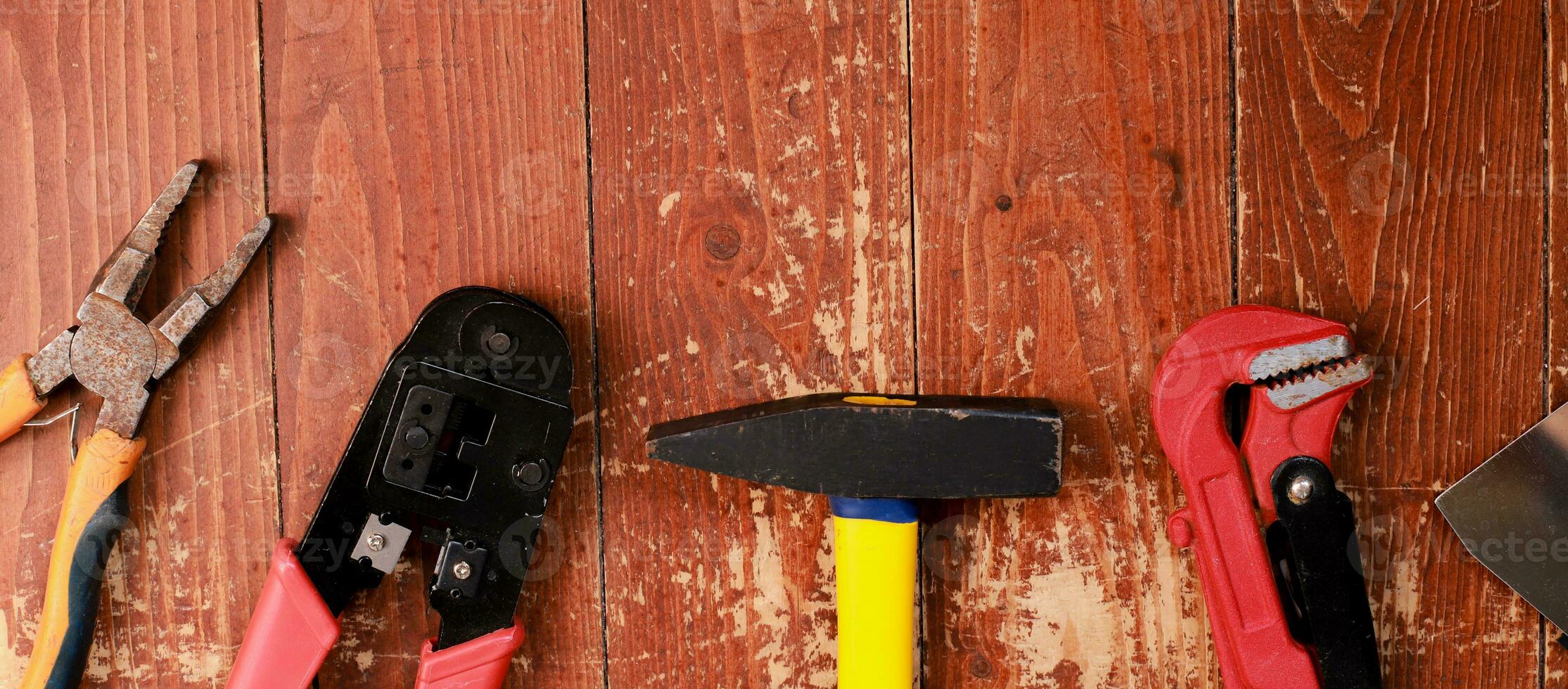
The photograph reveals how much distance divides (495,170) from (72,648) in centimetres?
57

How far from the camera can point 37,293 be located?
838 mm

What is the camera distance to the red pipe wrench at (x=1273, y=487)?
0.74 meters

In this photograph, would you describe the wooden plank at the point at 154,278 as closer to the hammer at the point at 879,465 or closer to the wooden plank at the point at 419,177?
the wooden plank at the point at 419,177

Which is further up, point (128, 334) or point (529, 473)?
point (128, 334)

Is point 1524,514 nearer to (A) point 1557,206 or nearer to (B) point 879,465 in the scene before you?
(A) point 1557,206

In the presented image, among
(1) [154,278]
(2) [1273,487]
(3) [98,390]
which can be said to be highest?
(1) [154,278]

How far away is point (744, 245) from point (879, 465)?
0.81ft

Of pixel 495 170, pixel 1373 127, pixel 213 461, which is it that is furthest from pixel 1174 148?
pixel 213 461

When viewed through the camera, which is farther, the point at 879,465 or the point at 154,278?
the point at 154,278

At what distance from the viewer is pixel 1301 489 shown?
0.74 meters

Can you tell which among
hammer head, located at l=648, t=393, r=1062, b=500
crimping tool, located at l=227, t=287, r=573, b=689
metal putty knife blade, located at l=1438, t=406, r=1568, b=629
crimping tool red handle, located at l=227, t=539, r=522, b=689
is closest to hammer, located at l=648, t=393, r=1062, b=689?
hammer head, located at l=648, t=393, r=1062, b=500

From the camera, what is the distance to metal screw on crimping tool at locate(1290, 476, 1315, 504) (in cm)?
74

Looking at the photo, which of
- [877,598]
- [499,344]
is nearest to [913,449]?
[877,598]

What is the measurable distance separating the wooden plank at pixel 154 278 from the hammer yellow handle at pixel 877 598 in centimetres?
56
